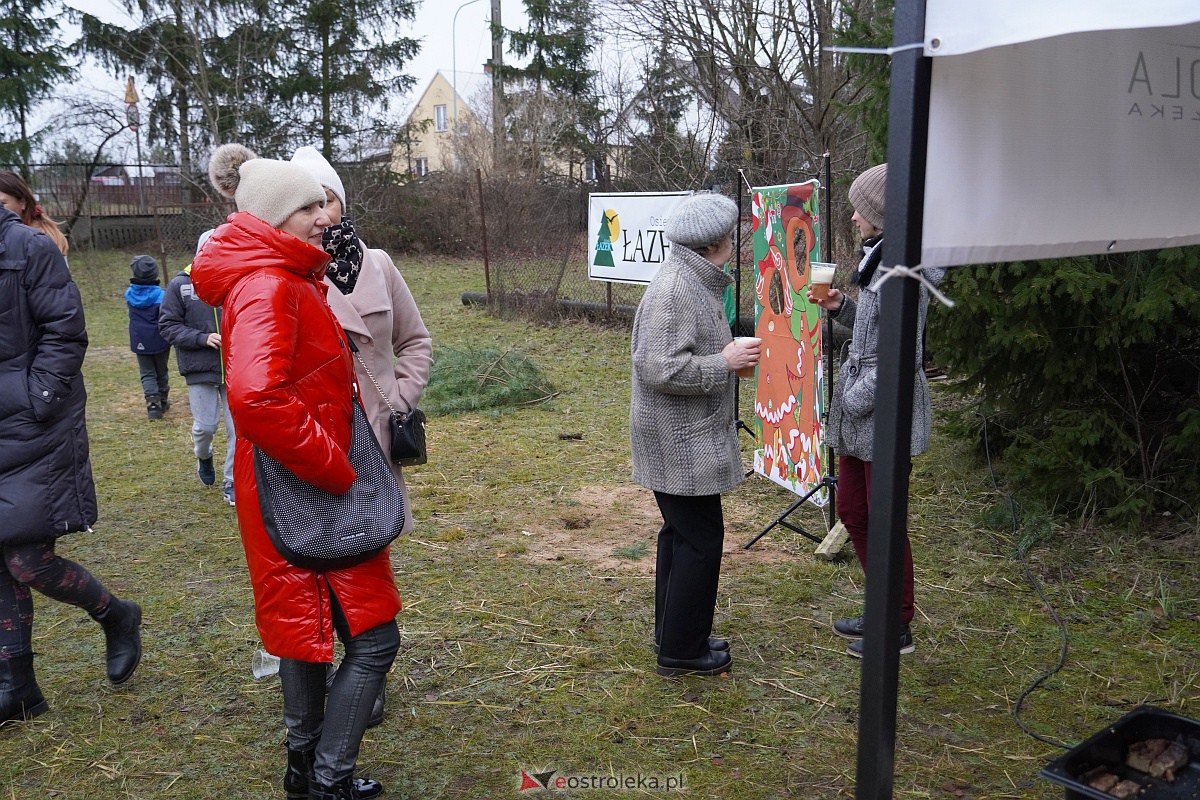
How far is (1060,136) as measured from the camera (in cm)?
198

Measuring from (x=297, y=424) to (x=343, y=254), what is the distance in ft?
2.66

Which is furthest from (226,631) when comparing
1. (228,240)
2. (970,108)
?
(970,108)

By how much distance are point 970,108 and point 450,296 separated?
14.7 m

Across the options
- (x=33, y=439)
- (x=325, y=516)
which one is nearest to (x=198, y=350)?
(x=33, y=439)

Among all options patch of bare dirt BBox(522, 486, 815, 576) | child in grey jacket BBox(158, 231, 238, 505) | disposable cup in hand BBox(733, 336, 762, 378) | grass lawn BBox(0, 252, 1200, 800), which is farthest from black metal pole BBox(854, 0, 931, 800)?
child in grey jacket BBox(158, 231, 238, 505)

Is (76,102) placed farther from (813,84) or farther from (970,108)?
(970,108)

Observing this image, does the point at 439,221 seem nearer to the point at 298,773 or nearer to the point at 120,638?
the point at 120,638

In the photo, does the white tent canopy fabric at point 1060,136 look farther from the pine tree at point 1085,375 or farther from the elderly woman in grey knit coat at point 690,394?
the pine tree at point 1085,375

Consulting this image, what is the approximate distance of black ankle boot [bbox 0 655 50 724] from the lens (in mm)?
3256

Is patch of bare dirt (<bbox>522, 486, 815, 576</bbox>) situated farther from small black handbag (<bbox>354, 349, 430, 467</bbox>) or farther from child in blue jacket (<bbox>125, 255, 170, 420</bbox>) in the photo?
child in blue jacket (<bbox>125, 255, 170, 420</bbox>)

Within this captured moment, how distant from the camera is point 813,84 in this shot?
12.0 m

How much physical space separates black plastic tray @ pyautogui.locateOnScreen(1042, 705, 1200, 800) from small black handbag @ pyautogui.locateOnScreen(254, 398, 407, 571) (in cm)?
171

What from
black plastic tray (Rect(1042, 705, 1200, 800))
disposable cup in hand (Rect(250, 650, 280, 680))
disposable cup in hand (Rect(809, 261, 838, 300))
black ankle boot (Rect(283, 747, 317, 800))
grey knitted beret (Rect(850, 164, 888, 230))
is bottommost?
disposable cup in hand (Rect(250, 650, 280, 680))

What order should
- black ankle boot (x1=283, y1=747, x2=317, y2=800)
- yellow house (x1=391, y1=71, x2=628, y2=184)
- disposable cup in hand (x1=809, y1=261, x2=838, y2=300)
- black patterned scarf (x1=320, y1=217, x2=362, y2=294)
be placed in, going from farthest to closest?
1. yellow house (x1=391, y1=71, x2=628, y2=184)
2. disposable cup in hand (x1=809, y1=261, x2=838, y2=300)
3. black patterned scarf (x1=320, y1=217, x2=362, y2=294)
4. black ankle boot (x1=283, y1=747, x2=317, y2=800)
